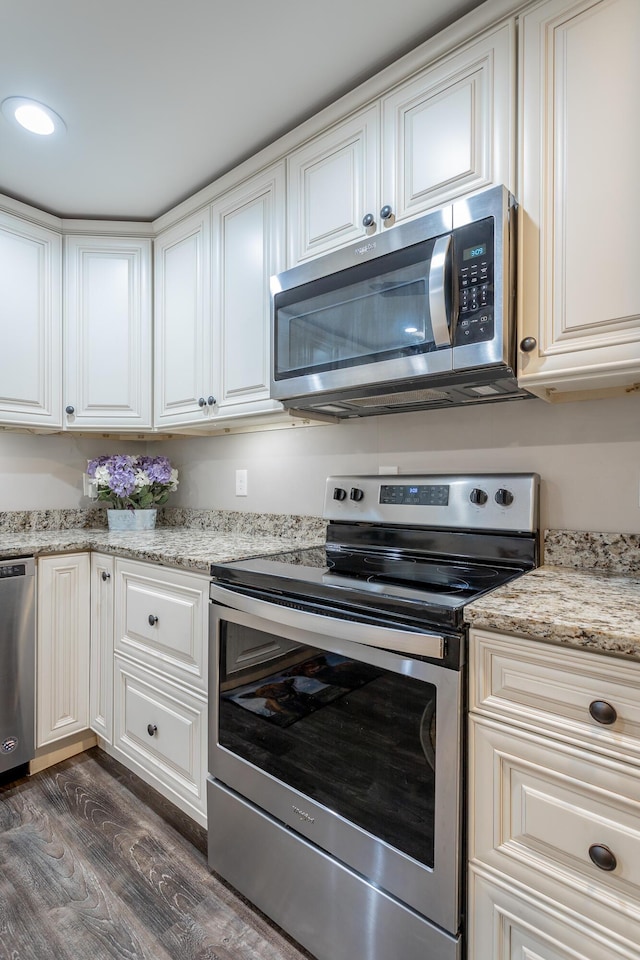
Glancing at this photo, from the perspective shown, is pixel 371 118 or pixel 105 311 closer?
pixel 371 118

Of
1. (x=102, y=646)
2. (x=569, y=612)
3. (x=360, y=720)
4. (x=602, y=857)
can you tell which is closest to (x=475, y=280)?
(x=569, y=612)

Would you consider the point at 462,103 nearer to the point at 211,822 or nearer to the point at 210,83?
the point at 210,83

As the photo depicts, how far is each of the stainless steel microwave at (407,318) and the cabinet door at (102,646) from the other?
3.42 feet

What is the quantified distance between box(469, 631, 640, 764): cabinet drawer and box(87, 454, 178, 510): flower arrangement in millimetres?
1851

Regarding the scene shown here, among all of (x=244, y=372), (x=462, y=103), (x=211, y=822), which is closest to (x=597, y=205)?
(x=462, y=103)

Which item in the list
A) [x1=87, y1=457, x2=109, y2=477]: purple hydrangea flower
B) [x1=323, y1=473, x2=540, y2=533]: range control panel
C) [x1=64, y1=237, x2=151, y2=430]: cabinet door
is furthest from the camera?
[x1=87, y1=457, x2=109, y2=477]: purple hydrangea flower

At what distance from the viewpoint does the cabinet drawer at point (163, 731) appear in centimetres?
158

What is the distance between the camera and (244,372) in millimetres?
1907

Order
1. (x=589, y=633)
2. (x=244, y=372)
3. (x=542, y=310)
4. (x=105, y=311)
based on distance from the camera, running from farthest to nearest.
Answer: (x=105, y=311) → (x=244, y=372) → (x=542, y=310) → (x=589, y=633)

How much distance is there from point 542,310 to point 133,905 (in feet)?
6.17

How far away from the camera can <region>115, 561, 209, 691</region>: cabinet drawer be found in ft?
5.17

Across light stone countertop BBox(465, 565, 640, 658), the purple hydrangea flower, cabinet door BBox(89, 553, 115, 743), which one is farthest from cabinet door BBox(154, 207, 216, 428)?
light stone countertop BBox(465, 565, 640, 658)

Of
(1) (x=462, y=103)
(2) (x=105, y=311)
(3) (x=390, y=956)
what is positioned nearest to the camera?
(3) (x=390, y=956)

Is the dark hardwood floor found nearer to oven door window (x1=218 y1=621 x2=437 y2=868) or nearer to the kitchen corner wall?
oven door window (x1=218 y1=621 x2=437 y2=868)
